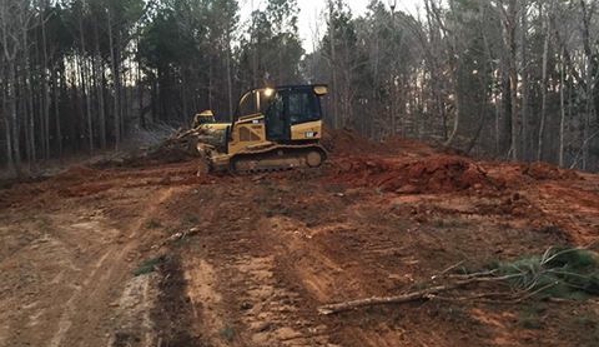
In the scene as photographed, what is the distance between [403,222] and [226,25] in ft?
108

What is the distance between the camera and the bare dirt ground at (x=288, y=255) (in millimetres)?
5125

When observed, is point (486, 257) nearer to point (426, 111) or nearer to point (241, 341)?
point (241, 341)

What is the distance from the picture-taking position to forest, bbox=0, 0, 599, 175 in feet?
96.0

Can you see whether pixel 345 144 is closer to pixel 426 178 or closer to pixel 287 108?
pixel 287 108

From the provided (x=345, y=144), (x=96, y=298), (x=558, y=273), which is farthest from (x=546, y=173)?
(x=345, y=144)

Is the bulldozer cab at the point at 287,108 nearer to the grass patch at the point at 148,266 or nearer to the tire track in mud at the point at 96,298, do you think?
the tire track in mud at the point at 96,298

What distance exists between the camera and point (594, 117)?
31672 mm

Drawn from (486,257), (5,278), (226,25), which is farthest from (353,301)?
(226,25)

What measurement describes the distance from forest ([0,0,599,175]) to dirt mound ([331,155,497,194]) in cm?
1221

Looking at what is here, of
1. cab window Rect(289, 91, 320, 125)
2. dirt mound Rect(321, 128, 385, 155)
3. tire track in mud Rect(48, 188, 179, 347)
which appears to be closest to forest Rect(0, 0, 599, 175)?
dirt mound Rect(321, 128, 385, 155)

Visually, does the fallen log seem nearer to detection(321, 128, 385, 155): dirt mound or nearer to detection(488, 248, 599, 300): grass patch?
detection(488, 248, 599, 300): grass patch

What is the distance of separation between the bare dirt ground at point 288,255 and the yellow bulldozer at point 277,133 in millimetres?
1909

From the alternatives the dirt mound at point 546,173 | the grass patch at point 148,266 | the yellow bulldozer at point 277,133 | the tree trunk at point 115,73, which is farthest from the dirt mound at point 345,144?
the grass patch at point 148,266

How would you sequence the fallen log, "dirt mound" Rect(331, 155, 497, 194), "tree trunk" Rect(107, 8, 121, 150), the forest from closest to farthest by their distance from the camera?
the fallen log
"dirt mound" Rect(331, 155, 497, 194)
the forest
"tree trunk" Rect(107, 8, 121, 150)
